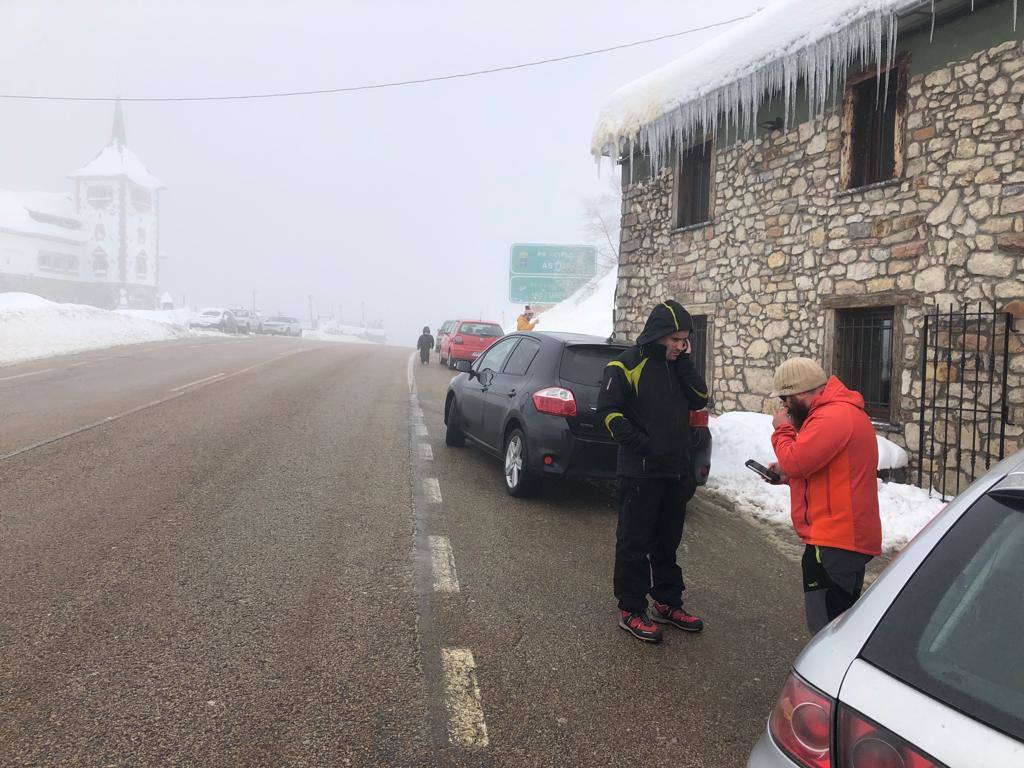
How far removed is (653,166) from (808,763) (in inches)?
485

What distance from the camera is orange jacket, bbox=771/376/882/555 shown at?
109 inches

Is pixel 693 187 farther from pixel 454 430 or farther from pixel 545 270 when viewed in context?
pixel 545 270

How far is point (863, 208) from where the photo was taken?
8.68m

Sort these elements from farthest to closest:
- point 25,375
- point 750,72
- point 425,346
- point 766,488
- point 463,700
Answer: point 425,346 → point 25,375 → point 750,72 → point 766,488 → point 463,700

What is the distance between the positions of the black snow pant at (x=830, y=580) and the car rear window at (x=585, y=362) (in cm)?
335

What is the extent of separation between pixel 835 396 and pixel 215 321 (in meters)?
48.7

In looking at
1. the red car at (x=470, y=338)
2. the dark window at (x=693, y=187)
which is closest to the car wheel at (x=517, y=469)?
the dark window at (x=693, y=187)

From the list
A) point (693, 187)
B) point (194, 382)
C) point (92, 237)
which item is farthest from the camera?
point (92, 237)

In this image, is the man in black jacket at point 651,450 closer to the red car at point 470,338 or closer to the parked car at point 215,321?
the red car at point 470,338

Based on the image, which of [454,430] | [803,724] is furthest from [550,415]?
[803,724]

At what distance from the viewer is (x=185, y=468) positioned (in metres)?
6.73

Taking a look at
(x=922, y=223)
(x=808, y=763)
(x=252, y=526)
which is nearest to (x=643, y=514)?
(x=808, y=763)

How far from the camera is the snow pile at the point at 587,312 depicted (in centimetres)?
3473

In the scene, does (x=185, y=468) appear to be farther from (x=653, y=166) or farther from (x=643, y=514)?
(x=653, y=166)
